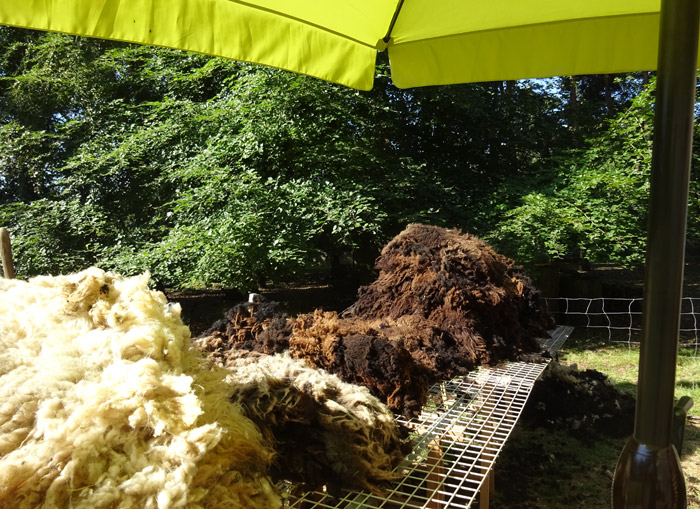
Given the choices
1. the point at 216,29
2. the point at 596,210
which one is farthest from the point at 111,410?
the point at 596,210

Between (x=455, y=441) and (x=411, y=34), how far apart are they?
1575 millimetres

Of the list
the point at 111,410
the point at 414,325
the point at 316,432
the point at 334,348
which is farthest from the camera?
the point at 414,325

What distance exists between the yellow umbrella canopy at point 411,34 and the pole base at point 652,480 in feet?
5.24

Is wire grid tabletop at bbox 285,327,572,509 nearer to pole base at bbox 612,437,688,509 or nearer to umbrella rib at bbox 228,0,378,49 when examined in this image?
pole base at bbox 612,437,688,509

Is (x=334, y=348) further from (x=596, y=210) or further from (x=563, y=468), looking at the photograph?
(x=596, y=210)

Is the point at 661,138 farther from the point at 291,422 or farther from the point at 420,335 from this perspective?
the point at 420,335

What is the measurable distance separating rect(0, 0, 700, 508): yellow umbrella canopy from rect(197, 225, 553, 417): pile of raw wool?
87 centimetres

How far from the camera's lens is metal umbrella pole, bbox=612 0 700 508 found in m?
0.82

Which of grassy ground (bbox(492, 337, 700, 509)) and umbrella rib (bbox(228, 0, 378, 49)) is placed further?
grassy ground (bbox(492, 337, 700, 509))

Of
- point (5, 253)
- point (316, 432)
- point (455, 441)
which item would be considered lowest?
point (455, 441)

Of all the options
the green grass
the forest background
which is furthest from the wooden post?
the green grass

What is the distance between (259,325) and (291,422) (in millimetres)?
790

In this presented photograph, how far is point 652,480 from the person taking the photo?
0.85 metres

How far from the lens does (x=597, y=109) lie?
27.8ft
